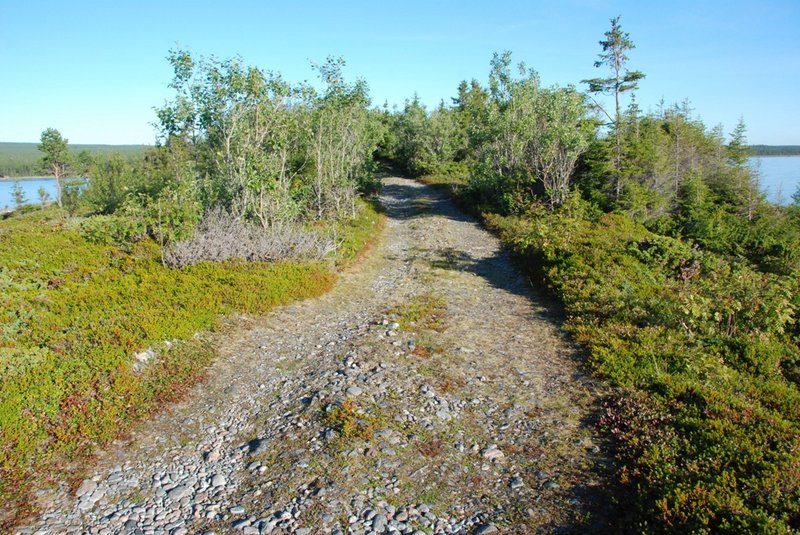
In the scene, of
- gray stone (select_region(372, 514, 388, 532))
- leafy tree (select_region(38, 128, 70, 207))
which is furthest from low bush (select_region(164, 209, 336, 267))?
leafy tree (select_region(38, 128, 70, 207))

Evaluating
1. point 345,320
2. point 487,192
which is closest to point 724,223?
point 487,192

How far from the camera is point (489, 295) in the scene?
48.3 ft

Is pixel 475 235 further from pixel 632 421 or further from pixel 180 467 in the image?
→ pixel 180 467

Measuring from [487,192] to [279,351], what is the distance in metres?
21.7

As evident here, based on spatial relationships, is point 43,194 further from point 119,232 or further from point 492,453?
point 492,453

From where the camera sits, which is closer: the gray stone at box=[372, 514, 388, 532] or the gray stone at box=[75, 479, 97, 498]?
the gray stone at box=[372, 514, 388, 532]

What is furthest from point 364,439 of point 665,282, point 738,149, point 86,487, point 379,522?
point 738,149

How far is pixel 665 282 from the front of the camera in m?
13.9

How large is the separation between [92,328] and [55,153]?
57.2 meters

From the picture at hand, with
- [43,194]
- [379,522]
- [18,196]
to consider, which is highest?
[18,196]

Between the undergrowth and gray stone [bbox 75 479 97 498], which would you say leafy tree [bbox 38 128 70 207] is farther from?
gray stone [bbox 75 479 97 498]

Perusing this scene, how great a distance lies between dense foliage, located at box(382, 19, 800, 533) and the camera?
5840 mm

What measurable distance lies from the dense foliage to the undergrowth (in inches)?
281

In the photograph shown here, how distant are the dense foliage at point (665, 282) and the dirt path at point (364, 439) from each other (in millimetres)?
942
